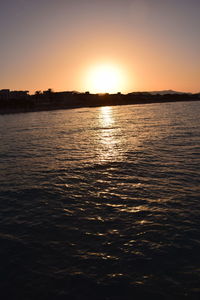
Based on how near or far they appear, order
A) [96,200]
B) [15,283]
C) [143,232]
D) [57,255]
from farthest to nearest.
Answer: [96,200] < [143,232] < [57,255] < [15,283]

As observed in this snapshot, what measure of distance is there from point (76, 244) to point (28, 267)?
2.30 metres

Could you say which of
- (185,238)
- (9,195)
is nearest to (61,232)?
(185,238)

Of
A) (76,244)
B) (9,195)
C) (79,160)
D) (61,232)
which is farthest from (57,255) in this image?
(79,160)

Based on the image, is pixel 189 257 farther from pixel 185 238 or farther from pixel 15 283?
pixel 15 283

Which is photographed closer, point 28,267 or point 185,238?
point 28,267

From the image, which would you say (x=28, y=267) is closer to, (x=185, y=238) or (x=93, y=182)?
(x=185, y=238)

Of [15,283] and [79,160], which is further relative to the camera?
[79,160]

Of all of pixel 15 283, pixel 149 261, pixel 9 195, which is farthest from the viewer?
pixel 9 195

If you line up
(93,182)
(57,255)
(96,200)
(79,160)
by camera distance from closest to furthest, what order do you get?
(57,255) → (96,200) → (93,182) → (79,160)

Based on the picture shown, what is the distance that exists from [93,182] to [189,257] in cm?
1073

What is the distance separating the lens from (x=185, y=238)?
35.6 ft

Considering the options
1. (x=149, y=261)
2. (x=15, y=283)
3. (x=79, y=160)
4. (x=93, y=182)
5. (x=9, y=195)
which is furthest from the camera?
(x=79, y=160)

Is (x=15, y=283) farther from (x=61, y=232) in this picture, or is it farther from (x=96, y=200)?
(x=96, y=200)

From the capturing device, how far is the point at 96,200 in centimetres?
1555
